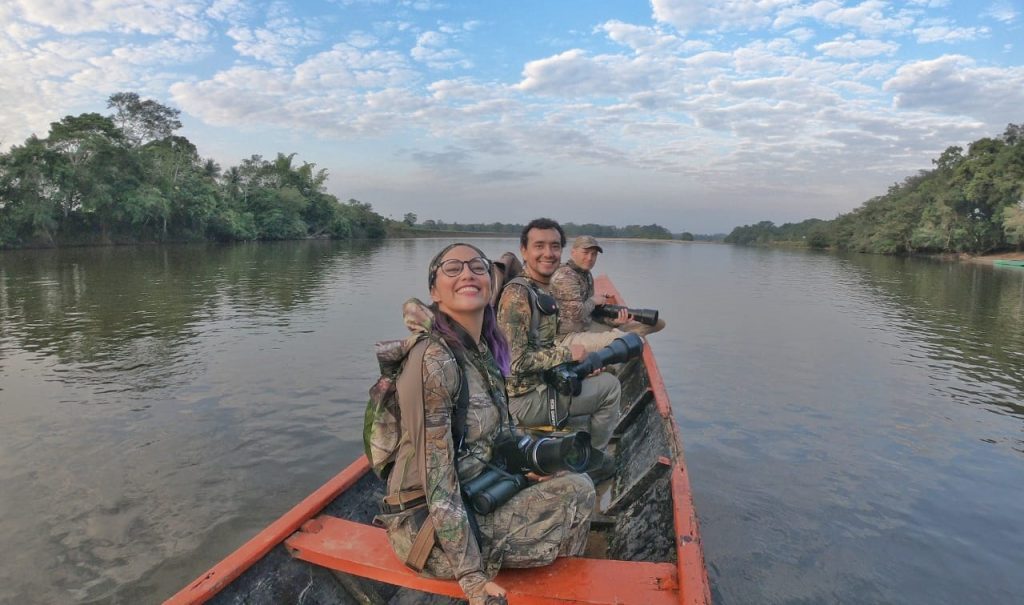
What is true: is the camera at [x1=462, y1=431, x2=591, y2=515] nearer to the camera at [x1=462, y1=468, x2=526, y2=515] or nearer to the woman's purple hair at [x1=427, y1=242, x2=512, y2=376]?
the camera at [x1=462, y1=468, x2=526, y2=515]

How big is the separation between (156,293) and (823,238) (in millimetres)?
75363

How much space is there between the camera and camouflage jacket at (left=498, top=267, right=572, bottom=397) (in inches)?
160

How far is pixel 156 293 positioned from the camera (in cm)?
1714

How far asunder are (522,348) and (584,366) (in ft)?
1.57

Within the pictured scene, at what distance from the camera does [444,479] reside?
210 cm

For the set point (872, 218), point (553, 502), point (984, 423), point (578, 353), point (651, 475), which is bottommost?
point (984, 423)

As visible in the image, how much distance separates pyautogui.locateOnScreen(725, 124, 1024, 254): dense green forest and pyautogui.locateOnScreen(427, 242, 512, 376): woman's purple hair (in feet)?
153

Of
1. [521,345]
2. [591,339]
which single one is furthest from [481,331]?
[591,339]

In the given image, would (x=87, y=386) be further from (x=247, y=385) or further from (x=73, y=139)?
(x=73, y=139)

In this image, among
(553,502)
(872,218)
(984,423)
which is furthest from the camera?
(872,218)

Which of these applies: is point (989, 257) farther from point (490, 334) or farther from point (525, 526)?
point (525, 526)

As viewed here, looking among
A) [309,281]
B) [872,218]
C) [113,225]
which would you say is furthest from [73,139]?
[872,218]

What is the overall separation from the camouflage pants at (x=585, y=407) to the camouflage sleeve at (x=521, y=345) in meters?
0.29

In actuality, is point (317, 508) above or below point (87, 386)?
above
